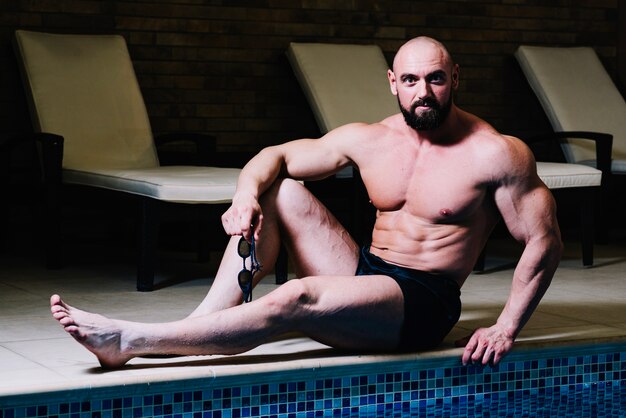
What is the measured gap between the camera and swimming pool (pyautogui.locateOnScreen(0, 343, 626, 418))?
2574mm

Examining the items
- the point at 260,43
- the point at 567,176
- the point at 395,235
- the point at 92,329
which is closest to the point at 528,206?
the point at 395,235

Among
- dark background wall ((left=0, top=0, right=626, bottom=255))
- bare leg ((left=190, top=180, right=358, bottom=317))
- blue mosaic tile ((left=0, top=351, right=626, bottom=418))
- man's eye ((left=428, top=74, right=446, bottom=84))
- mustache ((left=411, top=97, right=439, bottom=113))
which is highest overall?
dark background wall ((left=0, top=0, right=626, bottom=255))

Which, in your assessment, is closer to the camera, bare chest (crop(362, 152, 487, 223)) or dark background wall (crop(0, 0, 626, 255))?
bare chest (crop(362, 152, 487, 223))

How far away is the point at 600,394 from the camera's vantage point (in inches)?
125

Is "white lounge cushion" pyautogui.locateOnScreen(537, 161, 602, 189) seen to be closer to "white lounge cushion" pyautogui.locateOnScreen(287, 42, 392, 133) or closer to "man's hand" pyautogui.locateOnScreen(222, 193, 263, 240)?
"white lounge cushion" pyautogui.locateOnScreen(287, 42, 392, 133)

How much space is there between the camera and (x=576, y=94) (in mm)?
6301

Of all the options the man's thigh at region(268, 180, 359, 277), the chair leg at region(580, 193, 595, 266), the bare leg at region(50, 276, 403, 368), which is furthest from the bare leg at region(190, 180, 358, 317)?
the chair leg at region(580, 193, 595, 266)

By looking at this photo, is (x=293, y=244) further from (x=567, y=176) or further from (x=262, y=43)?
(x=262, y=43)

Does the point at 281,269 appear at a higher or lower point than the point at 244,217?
lower

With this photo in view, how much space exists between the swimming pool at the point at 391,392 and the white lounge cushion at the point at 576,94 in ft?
9.76

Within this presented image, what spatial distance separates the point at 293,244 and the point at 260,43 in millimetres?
3167

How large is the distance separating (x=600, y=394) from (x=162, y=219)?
1.82 meters

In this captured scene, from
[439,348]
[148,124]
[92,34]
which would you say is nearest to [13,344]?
[439,348]

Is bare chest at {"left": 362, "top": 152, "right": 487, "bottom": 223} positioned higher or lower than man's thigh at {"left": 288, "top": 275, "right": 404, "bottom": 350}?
higher
